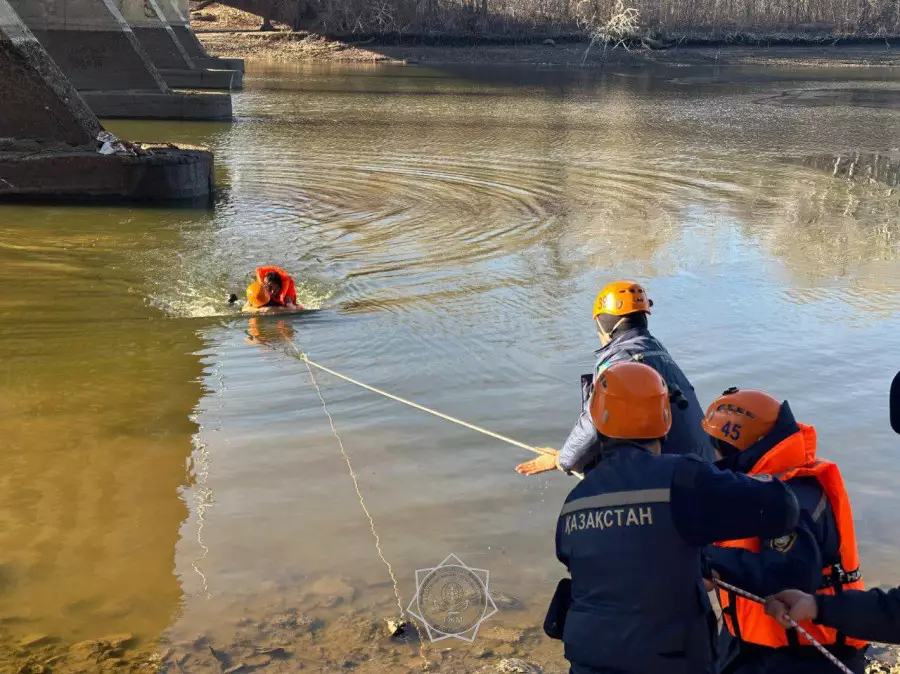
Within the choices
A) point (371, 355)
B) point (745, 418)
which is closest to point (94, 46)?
point (371, 355)

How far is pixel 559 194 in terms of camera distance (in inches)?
734

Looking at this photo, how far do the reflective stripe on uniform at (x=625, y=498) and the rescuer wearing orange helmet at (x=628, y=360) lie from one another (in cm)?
138

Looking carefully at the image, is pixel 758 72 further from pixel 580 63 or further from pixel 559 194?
pixel 559 194

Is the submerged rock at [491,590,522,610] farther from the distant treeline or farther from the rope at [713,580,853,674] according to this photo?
the distant treeline

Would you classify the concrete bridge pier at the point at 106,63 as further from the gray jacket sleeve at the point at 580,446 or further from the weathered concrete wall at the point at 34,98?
the gray jacket sleeve at the point at 580,446

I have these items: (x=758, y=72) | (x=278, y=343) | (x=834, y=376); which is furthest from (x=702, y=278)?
(x=758, y=72)

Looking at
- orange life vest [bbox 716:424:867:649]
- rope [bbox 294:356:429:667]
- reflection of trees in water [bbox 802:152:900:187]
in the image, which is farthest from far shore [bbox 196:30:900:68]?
orange life vest [bbox 716:424:867:649]

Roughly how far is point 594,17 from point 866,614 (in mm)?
61847

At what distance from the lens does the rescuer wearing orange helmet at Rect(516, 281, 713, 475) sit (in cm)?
493

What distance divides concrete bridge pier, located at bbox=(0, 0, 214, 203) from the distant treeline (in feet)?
145

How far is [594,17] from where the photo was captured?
61.4 meters

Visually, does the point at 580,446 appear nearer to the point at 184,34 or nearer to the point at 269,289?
the point at 269,289

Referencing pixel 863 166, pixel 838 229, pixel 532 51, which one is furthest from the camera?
pixel 532 51

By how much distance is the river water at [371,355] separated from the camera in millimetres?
5891
